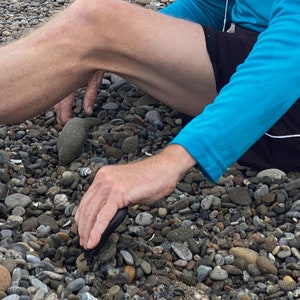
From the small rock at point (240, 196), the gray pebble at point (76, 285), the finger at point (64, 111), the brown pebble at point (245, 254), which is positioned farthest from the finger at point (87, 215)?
the finger at point (64, 111)

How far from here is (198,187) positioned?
129 inches

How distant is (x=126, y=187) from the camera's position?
8.02 ft

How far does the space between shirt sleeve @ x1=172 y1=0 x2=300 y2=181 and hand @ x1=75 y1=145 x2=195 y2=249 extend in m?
0.07

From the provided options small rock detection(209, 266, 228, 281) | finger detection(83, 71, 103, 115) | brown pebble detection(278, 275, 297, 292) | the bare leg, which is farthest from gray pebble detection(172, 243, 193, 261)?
finger detection(83, 71, 103, 115)

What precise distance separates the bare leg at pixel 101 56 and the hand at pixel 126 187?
2.35ft

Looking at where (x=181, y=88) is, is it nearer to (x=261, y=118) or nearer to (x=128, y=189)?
(x=261, y=118)

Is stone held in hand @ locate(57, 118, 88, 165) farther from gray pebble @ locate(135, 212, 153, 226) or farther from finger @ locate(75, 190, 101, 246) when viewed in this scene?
finger @ locate(75, 190, 101, 246)

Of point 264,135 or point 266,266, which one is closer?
point 266,266

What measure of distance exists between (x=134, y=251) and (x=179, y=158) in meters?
0.47

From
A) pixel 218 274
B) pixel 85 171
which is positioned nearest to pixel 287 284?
pixel 218 274

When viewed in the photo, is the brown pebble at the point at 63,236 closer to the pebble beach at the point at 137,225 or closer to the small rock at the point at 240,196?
the pebble beach at the point at 137,225

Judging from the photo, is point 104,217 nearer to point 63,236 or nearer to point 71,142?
point 63,236

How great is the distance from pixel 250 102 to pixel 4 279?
40.4 inches

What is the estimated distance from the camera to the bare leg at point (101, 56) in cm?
300
